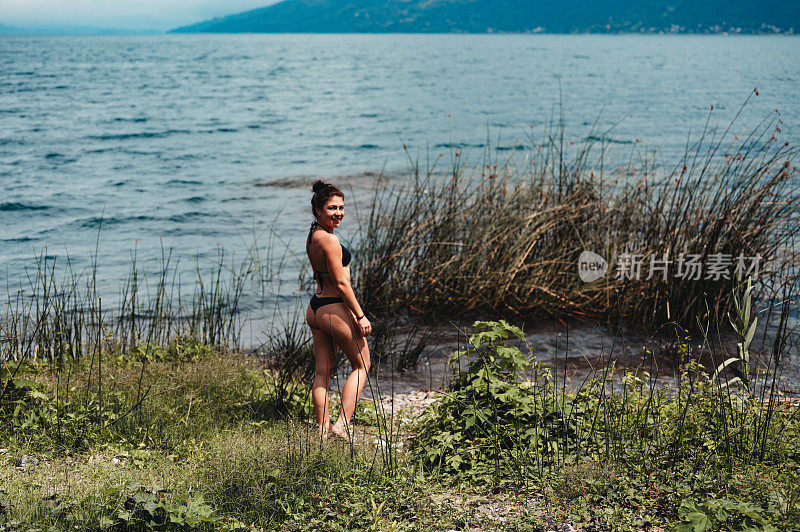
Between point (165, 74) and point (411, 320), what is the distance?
169 ft

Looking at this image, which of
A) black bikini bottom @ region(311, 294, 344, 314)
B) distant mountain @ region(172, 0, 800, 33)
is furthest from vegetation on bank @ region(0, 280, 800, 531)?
distant mountain @ region(172, 0, 800, 33)

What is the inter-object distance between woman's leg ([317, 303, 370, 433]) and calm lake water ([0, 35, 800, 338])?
11.8 feet

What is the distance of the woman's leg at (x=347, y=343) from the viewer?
4410 mm

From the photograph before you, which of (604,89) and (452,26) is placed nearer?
(604,89)

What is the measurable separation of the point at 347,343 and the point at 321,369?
0.86 feet

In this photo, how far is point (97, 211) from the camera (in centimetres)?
1432

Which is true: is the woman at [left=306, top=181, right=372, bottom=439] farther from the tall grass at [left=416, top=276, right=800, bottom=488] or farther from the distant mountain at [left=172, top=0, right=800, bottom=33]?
the distant mountain at [left=172, top=0, right=800, bottom=33]

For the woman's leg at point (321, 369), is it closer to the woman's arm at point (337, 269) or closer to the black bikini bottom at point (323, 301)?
the black bikini bottom at point (323, 301)

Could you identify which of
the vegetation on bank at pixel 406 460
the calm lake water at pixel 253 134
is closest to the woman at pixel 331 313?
the vegetation on bank at pixel 406 460

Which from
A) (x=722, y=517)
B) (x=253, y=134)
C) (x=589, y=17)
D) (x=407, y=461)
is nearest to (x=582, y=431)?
(x=407, y=461)

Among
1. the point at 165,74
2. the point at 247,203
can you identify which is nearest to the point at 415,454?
the point at 247,203

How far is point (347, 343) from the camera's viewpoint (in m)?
4.49

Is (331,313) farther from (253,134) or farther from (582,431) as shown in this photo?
(253,134)

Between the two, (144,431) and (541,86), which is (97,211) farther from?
(541,86)
